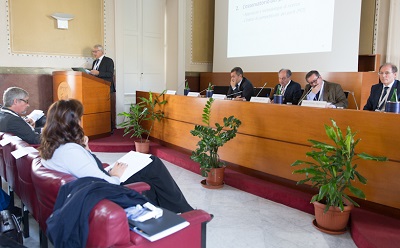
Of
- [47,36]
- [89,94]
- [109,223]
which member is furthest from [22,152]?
[47,36]

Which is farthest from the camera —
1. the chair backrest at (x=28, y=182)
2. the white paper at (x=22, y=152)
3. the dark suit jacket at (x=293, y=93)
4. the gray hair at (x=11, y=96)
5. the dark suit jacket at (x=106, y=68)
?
the dark suit jacket at (x=106, y=68)

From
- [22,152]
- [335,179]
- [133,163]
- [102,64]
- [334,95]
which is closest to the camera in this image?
[22,152]

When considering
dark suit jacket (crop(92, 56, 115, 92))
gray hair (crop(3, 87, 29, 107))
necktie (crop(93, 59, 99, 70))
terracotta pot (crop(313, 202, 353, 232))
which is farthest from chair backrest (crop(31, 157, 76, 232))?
necktie (crop(93, 59, 99, 70))

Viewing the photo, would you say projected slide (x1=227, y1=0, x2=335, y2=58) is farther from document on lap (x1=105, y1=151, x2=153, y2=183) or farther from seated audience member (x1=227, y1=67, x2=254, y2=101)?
document on lap (x1=105, y1=151, x2=153, y2=183)

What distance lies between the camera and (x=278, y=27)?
245 inches

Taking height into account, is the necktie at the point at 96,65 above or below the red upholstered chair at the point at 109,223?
above

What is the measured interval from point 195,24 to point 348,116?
215 inches

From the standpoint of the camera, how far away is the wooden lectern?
5281mm

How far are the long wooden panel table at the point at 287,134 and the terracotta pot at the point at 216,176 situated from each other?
30cm

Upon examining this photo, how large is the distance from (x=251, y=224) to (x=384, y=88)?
7.54 ft

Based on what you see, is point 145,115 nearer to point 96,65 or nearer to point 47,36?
point 96,65

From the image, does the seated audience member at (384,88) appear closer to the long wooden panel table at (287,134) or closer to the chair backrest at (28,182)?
the long wooden panel table at (287,134)

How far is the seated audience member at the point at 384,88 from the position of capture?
3764 millimetres

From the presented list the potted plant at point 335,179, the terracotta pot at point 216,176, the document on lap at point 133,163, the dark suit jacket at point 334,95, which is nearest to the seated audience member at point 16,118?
the document on lap at point 133,163
